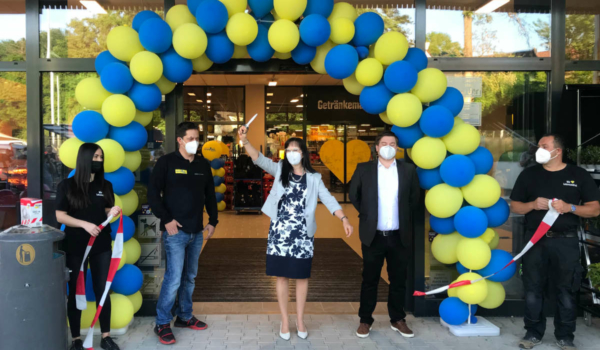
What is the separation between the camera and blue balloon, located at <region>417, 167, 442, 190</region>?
12.3ft

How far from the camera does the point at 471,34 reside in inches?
169

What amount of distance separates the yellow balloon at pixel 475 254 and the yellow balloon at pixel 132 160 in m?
2.70

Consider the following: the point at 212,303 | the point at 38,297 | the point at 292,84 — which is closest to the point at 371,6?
the point at 212,303

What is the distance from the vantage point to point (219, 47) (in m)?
3.63

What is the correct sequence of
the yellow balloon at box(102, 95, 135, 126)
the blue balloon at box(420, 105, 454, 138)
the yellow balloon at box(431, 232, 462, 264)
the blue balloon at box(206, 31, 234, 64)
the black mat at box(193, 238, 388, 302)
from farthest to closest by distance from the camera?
the black mat at box(193, 238, 388, 302) < the yellow balloon at box(431, 232, 462, 264) < the blue balloon at box(206, 31, 234, 64) < the blue balloon at box(420, 105, 454, 138) < the yellow balloon at box(102, 95, 135, 126)

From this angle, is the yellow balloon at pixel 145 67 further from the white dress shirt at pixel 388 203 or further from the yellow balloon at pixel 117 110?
the white dress shirt at pixel 388 203

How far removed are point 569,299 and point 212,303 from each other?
10.3ft

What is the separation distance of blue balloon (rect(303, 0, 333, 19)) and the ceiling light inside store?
1550 millimetres

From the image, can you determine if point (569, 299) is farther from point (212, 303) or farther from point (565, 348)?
point (212, 303)

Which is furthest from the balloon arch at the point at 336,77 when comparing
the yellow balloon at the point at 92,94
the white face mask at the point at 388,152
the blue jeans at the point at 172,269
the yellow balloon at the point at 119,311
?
the yellow balloon at the point at 119,311

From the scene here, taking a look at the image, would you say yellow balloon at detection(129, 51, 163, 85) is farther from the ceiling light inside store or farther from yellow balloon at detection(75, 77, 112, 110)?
the ceiling light inside store

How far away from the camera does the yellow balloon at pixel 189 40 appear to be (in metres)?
3.45

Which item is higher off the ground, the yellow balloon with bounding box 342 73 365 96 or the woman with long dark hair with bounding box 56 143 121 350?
the yellow balloon with bounding box 342 73 365 96

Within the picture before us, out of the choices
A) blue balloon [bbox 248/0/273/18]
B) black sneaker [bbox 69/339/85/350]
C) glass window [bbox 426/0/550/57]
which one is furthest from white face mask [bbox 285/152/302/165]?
black sneaker [bbox 69/339/85/350]
